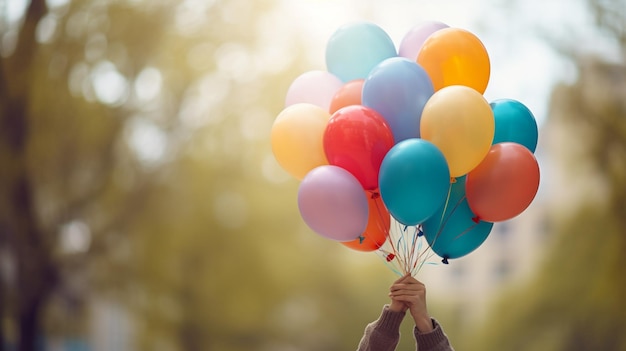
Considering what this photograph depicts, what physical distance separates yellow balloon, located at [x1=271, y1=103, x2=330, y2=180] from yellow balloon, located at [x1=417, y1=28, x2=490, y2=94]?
0.30 metres

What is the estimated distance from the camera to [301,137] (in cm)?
171

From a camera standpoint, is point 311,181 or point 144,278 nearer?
point 311,181

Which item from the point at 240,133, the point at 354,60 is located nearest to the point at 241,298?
the point at 240,133

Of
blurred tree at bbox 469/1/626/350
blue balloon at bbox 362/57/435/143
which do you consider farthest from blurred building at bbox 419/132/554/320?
blue balloon at bbox 362/57/435/143

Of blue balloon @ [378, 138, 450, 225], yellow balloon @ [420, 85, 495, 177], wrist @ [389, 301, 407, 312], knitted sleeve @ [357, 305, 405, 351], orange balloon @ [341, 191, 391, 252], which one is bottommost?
knitted sleeve @ [357, 305, 405, 351]

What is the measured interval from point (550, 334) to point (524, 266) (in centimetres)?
73

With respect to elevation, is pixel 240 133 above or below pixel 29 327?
above

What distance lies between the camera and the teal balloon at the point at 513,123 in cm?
169

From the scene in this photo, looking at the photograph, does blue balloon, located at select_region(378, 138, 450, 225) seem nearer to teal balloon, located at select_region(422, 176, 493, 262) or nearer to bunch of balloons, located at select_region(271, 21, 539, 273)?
bunch of balloons, located at select_region(271, 21, 539, 273)

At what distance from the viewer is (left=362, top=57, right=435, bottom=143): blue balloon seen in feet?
5.31

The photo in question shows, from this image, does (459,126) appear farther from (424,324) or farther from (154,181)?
(154,181)

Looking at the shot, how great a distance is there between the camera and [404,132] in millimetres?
1650

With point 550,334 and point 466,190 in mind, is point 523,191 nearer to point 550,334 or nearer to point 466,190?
point 466,190

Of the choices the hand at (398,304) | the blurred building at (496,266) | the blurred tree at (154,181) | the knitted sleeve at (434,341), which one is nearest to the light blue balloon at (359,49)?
the hand at (398,304)
